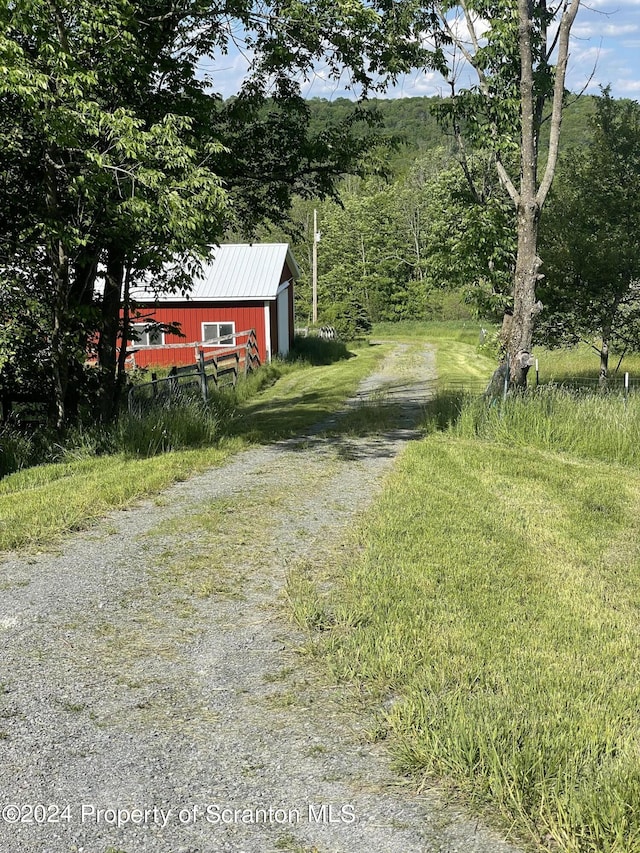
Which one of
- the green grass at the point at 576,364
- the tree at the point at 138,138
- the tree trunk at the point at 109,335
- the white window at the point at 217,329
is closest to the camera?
the tree at the point at 138,138

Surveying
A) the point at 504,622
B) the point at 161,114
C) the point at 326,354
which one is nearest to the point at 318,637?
the point at 504,622

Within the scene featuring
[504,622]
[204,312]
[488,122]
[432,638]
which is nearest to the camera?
[432,638]

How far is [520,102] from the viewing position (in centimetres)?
1328

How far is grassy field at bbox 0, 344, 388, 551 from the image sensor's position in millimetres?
7406

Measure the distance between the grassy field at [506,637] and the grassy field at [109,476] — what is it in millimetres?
2666

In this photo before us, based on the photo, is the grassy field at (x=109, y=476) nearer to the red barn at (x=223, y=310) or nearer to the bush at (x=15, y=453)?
the bush at (x=15, y=453)

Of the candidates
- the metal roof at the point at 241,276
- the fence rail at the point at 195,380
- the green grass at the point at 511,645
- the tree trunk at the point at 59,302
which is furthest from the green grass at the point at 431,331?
the green grass at the point at 511,645

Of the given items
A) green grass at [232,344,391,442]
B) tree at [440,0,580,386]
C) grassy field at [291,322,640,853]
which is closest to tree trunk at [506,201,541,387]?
tree at [440,0,580,386]

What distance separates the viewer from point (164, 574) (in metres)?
6.15

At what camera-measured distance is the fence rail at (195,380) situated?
13633mm

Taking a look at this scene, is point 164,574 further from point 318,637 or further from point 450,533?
point 450,533

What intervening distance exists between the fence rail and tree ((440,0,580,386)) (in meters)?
5.91

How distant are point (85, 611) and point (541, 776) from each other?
3.28 metres

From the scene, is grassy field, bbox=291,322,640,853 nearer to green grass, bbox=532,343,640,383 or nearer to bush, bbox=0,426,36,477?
bush, bbox=0,426,36,477
